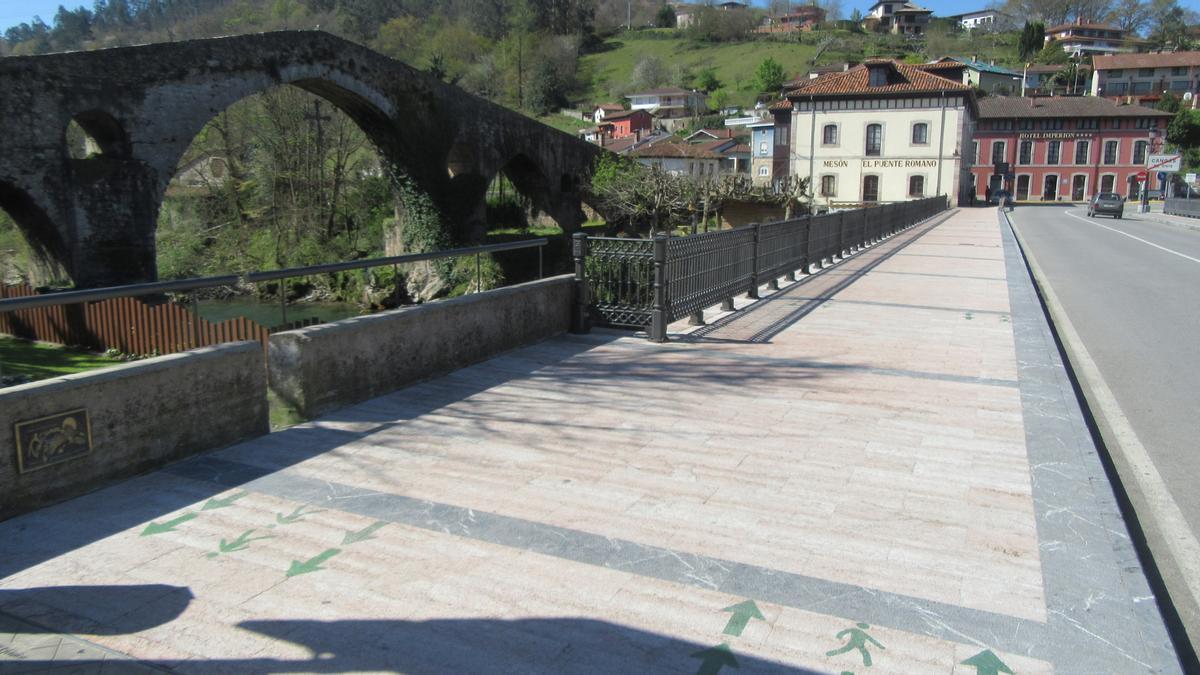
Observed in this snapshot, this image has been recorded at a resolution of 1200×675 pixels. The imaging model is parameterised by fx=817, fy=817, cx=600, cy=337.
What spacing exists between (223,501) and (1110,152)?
8238cm

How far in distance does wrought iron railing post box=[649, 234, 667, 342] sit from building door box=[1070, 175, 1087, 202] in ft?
251

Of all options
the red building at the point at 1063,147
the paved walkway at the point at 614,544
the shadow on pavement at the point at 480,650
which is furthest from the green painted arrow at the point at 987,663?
the red building at the point at 1063,147

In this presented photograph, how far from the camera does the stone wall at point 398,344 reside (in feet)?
19.6

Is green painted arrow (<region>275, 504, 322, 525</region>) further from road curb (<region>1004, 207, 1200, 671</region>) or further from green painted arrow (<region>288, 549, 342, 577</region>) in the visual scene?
road curb (<region>1004, 207, 1200, 671</region>)

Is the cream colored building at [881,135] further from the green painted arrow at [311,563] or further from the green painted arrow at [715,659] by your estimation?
the green painted arrow at [715,659]

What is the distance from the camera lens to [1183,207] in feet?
144

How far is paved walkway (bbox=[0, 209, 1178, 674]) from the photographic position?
3152 millimetres

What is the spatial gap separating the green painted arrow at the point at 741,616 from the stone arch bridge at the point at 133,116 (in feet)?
59.7

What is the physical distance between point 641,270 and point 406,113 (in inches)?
744

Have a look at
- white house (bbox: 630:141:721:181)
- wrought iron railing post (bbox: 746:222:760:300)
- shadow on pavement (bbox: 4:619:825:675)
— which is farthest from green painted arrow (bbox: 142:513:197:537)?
white house (bbox: 630:141:721:181)

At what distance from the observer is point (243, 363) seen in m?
5.50

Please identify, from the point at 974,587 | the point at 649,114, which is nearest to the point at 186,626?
the point at 974,587

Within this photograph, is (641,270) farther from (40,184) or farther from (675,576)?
(40,184)

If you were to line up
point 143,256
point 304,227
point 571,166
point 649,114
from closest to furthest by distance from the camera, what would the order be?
1. point 143,256
2. point 304,227
3. point 571,166
4. point 649,114
